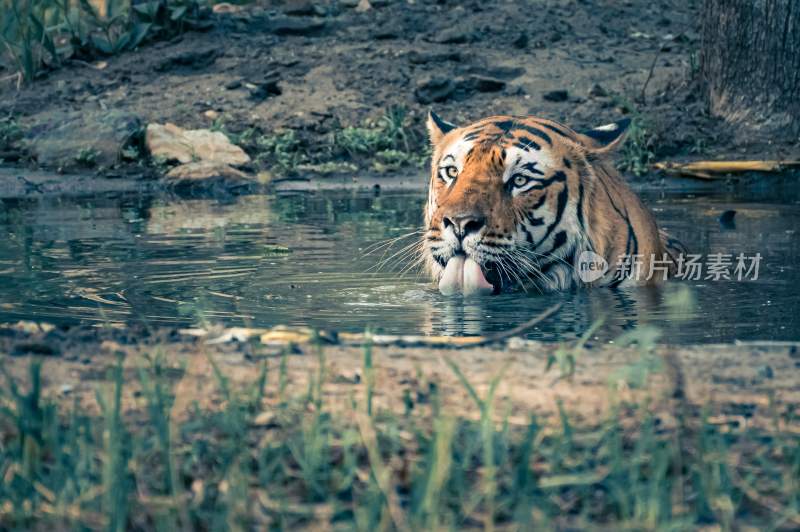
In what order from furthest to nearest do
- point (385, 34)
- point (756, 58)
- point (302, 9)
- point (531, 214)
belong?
1. point (302, 9)
2. point (385, 34)
3. point (756, 58)
4. point (531, 214)

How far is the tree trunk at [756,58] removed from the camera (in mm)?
11516

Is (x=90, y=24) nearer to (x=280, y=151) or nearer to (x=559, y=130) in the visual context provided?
(x=280, y=151)

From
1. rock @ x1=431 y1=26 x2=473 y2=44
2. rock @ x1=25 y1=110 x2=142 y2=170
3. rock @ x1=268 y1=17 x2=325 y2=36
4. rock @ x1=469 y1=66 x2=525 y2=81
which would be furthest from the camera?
rock @ x1=268 y1=17 x2=325 y2=36

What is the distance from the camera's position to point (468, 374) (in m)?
3.57

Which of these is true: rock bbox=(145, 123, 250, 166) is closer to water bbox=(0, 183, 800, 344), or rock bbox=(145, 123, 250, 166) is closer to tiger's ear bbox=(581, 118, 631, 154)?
water bbox=(0, 183, 800, 344)

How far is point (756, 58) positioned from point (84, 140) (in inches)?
251

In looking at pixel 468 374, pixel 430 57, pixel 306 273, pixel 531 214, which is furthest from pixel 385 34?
pixel 468 374

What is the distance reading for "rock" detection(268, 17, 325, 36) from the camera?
49.4 feet

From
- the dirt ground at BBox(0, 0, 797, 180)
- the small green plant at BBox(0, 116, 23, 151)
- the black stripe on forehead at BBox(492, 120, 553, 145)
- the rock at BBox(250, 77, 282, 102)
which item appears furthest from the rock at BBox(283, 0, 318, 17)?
the black stripe on forehead at BBox(492, 120, 553, 145)

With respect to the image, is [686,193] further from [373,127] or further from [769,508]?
[769,508]

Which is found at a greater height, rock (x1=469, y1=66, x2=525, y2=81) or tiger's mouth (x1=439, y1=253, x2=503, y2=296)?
rock (x1=469, y1=66, x2=525, y2=81)

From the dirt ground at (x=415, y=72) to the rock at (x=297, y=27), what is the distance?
2cm

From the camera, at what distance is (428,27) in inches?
596

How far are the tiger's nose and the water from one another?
1.23ft
